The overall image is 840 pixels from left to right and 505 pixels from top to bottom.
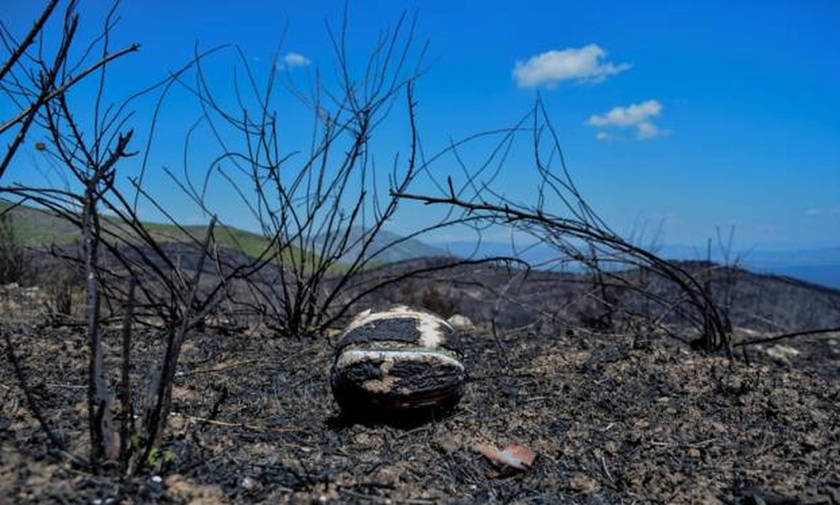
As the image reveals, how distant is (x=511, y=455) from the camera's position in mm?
2705

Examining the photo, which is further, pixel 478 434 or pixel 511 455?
pixel 478 434

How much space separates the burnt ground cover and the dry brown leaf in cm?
3

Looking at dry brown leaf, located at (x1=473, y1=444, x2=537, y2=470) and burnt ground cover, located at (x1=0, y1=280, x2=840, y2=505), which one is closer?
burnt ground cover, located at (x1=0, y1=280, x2=840, y2=505)

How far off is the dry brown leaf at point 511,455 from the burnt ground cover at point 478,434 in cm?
3

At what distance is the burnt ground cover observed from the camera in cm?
224

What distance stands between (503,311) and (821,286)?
222 inches

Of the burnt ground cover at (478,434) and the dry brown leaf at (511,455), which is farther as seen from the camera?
the dry brown leaf at (511,455)

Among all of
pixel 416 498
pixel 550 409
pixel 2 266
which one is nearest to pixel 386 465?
pixel 416 498

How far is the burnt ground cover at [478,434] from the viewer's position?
88.3 inches

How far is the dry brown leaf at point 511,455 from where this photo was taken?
2.66 meters

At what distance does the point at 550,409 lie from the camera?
341 cm

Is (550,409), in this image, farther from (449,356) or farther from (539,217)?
(539,217)

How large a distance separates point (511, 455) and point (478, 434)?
1.15 feet

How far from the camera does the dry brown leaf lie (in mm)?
2658
